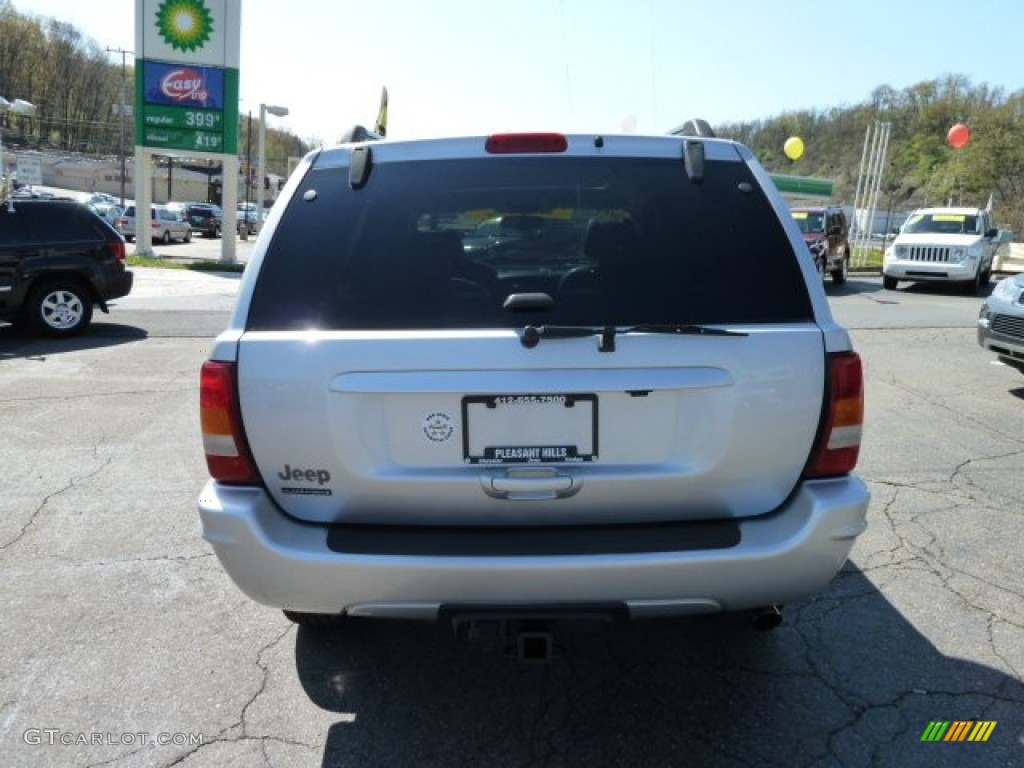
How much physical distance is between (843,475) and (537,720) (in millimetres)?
1293

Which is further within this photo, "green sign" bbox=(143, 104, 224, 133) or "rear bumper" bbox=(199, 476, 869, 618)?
"green sign" bbox=(143, 104, 224, 133)

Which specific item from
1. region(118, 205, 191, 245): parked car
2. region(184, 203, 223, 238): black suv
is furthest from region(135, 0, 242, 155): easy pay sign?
region(184, 203, 223, 238): black suv

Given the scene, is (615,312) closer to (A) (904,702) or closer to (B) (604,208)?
(B) (604,208)

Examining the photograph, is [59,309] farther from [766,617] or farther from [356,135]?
[766,617]

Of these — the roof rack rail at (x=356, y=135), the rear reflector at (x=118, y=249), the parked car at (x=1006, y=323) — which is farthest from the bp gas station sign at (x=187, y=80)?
the roof rack rail at (x=356, y=135)

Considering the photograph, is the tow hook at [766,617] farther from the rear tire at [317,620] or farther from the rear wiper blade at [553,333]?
the rear tire at [317,620]

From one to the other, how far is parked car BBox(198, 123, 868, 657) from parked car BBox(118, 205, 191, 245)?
36.9 meters

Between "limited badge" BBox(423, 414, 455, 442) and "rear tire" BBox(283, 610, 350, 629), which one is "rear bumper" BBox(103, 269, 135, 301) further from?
"limited badge" BBox(423, 414, 455, 442)

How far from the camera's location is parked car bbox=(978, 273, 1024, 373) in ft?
24.6

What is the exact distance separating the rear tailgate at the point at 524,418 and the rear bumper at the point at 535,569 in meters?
0.15

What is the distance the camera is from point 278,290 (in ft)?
8.16

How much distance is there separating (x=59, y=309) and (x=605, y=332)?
1005cm

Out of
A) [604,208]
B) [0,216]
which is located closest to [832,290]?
[0,216]

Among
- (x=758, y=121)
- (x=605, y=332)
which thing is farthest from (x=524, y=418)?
(x=758, y=121)
